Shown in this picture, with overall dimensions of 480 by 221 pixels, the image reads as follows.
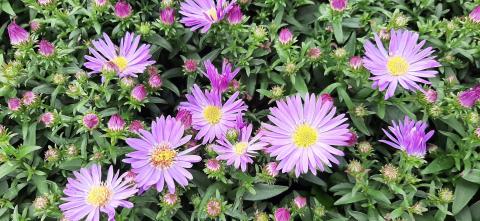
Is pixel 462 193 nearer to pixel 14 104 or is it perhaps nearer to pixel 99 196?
pixel 99 196

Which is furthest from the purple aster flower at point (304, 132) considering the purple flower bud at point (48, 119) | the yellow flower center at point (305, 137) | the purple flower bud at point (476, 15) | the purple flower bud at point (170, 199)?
the purple flower bud at point (48, 119)

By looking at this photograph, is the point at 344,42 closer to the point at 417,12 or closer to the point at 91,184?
the point at 417,12

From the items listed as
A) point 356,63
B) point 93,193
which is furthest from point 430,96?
point 93,193

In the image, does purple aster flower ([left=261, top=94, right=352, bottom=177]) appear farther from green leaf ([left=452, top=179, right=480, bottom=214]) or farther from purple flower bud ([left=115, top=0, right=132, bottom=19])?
purple flower bud ([left=115, top=0, right=132, bottom=19])

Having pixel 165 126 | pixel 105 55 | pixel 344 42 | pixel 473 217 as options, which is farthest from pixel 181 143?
pixel 473 217

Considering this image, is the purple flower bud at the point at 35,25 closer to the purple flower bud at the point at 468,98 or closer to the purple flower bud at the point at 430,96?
the purple flower bud at the point at 430,96

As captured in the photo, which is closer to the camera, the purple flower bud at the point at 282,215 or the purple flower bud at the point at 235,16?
the purple flower bud at the point at 282,215
